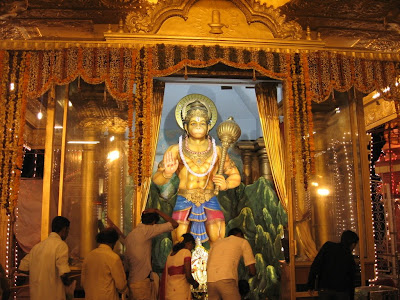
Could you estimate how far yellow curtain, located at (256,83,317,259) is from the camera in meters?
7.29

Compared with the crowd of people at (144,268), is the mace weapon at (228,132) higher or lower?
higher

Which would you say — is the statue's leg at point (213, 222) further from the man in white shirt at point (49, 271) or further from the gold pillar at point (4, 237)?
the man in white shirt at point (49, 271)

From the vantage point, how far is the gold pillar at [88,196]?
7188 mm

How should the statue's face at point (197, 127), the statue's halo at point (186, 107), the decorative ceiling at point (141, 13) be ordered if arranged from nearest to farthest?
the decorative ceiling at point (141, 13) < the statue's face at point (197, 127) < the statue's halo at point (186, 107)

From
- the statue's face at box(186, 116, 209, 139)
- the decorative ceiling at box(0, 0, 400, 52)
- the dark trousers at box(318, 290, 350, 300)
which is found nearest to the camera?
the dark trousers at box(318, 290, 350, 300)

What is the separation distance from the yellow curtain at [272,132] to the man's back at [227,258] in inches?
85.4

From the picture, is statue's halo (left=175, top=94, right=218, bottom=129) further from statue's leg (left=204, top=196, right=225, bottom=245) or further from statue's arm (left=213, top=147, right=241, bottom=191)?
statue's leg (left=204, top=196, right=225, bottom=245)

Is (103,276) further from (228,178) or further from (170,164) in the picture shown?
(228,178)

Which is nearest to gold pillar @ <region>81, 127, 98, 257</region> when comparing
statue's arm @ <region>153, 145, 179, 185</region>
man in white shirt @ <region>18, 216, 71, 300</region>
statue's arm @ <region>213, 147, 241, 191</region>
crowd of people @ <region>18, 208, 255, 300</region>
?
statue's arm @ <region>153, 145, 179, 185</region>

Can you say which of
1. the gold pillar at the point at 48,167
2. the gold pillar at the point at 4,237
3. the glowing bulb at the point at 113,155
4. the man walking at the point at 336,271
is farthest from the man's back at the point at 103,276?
the glowing bulb at the point at 113,155

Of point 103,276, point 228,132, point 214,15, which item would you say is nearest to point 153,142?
point 228,132

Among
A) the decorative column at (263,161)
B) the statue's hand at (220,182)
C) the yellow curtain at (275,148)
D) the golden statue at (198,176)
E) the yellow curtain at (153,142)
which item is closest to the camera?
the yellow curtain at (153,142)

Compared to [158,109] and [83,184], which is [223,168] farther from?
[83,184]

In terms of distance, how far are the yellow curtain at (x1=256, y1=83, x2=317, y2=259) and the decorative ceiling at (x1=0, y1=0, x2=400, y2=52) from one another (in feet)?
4.15
